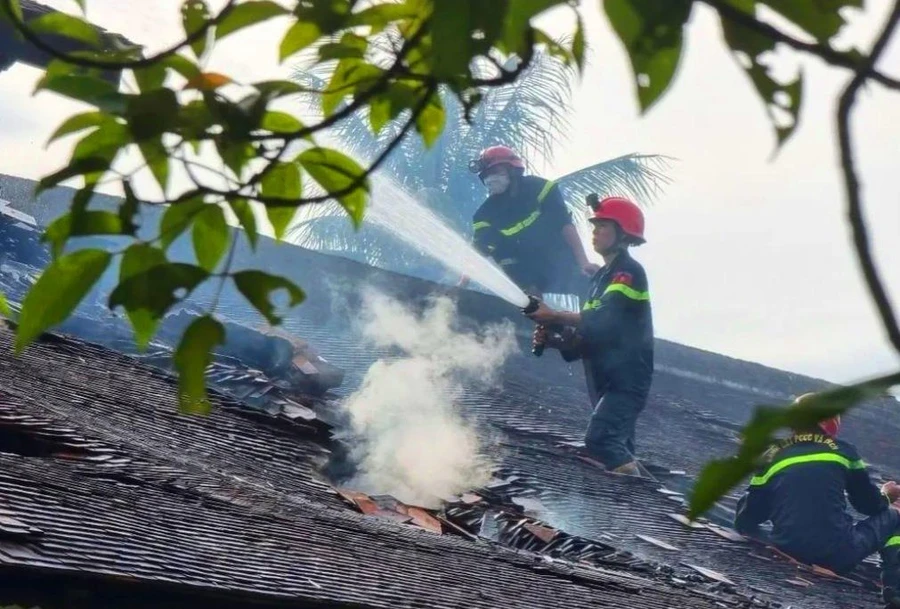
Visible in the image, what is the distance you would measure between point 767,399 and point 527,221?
4.63 m

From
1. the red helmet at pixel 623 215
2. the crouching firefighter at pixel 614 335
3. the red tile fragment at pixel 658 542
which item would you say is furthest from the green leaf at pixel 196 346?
the red helmet at pixel 623 215

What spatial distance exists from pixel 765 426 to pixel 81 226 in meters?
0.74

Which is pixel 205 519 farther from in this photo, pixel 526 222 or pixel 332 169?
pixel 526 222

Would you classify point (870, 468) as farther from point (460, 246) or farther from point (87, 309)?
point (87, 309)

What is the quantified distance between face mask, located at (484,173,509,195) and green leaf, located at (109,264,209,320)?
35.5 ft

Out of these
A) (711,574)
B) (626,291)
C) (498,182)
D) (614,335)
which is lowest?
(711,574)

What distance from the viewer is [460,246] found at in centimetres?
1216

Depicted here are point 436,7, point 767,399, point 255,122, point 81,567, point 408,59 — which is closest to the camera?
point 436,7

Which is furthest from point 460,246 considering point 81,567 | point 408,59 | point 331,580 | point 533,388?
point 408,59

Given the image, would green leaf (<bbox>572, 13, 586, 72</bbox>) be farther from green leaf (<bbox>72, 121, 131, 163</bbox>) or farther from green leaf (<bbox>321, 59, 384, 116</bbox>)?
green leaf (<bbox>72, 121, 131, 163</bbox>)

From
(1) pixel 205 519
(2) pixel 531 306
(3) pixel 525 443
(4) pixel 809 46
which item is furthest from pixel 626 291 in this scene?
(4) pixel 809 46

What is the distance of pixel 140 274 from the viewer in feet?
4.33

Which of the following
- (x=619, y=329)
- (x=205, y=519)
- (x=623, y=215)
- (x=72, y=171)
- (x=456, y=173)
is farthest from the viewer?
(x=456, y=173)

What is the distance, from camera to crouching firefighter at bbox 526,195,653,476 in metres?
9.38
